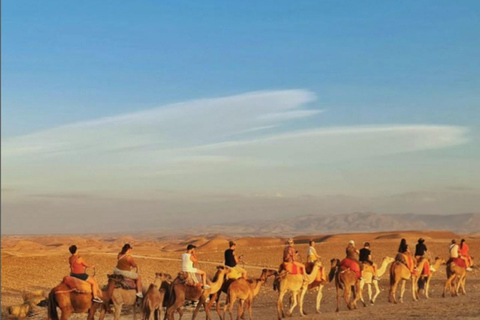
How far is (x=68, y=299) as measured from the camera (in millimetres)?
19359

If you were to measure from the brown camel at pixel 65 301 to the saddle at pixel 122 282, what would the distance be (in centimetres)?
101

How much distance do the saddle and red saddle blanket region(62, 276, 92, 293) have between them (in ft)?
3.02

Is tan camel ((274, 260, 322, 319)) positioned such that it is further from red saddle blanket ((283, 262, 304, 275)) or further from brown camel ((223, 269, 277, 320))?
brown camel ((223, 269, 277, 320))

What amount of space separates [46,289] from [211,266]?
12.8m

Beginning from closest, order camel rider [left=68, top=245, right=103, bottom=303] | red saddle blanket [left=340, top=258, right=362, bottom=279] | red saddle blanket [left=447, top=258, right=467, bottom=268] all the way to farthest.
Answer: camel rider [left=68, top=245, right=103, bottom=303] → red saddle blanket [left=340, top=258, right=362, bottom=279] → red saddle blanket [left=447, top=258, right=467, bottom=268]

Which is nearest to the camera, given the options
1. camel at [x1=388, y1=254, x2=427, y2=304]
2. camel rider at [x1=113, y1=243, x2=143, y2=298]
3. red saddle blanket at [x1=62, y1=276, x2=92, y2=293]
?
red saddle blanket at [x1=62, y1=276, x2=92, y2=293]

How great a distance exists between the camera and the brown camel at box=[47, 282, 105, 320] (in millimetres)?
19288

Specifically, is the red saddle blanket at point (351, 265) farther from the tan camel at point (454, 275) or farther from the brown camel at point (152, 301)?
the brown camel at point (152, 301)

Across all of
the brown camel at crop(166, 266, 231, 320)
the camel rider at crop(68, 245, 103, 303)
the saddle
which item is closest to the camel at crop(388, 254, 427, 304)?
the brown camel at crop(166, 266, 231, 320)

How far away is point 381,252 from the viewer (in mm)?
56906

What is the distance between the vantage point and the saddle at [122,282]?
2055 centimetres

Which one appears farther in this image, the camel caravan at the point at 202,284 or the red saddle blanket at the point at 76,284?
the camel caravan at the point at 202,284

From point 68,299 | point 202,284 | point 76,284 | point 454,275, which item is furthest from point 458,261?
point 68,299

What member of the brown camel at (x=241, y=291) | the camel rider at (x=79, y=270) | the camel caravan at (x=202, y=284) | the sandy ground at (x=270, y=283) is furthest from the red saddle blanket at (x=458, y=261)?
the camel rider at (x=79, y=270)
